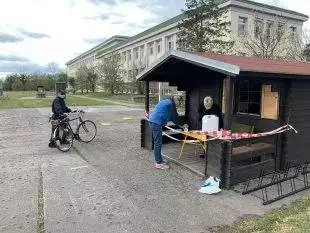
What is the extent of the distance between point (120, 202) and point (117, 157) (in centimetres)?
337

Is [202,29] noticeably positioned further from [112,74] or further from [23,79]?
[23,79]

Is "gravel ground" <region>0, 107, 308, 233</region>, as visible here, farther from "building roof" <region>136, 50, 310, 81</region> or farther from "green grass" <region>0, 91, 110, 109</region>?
"green grass" <region>0, 91, 110, 109</region>

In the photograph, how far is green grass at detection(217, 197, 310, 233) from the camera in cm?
479

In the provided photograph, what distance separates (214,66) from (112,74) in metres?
41.9

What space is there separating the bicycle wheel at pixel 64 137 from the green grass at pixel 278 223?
6.17 meters

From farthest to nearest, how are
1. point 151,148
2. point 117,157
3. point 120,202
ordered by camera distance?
point 151,148 < point 117,157 < point 120,202

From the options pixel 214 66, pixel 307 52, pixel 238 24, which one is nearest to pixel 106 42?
pixel 238 24

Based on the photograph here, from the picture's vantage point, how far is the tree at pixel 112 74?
157ft

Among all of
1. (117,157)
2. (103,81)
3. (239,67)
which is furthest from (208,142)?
(103,81)

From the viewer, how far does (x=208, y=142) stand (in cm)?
726

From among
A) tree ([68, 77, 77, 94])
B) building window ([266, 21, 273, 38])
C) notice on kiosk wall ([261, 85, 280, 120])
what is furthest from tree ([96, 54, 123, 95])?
notice on kiosk wall ([261, 85, 280, 120])

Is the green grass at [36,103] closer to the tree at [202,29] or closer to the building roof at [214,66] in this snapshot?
the tree at [202,29]

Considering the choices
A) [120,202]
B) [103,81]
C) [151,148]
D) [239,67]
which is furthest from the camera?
[103,81]

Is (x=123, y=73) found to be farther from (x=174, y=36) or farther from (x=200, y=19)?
(x=200, y=19)
